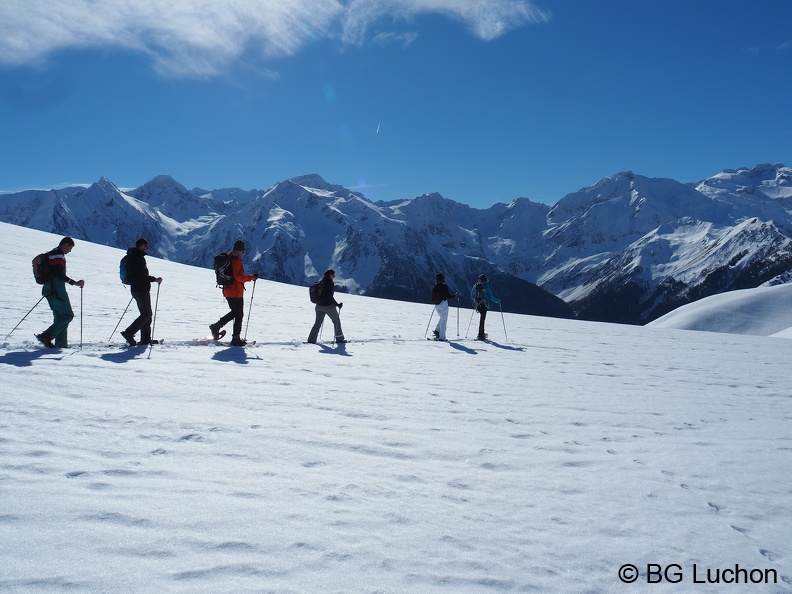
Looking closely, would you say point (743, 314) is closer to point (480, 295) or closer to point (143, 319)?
point (480, 295)

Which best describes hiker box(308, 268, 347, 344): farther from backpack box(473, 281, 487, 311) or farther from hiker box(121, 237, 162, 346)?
backpack box(473, 281, 487, 311)

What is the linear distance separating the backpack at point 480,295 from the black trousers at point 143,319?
34.9 feet

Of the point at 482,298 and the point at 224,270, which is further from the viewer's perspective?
the point at 482,298

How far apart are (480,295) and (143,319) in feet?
36.2

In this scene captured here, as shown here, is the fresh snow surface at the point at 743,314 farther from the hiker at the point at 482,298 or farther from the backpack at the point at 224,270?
the backpack at the point at 224,270

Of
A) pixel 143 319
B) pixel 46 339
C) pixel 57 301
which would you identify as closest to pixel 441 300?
pixel 143 319

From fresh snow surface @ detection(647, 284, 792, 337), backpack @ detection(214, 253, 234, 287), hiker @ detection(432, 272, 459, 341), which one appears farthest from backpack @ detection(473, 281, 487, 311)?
fresh snow surface @ detection(647, 284, 792, 337)

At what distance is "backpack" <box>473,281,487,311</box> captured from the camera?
1827 cm

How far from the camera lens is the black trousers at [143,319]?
11.2 m

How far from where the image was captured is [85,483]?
4.54m

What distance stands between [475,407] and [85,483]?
17.8 ft

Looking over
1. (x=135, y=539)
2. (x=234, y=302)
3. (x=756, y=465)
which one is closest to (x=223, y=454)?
(x=135, y=539)

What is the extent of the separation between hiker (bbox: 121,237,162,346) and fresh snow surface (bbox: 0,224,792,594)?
0.54m

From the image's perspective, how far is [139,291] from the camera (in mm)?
11336
